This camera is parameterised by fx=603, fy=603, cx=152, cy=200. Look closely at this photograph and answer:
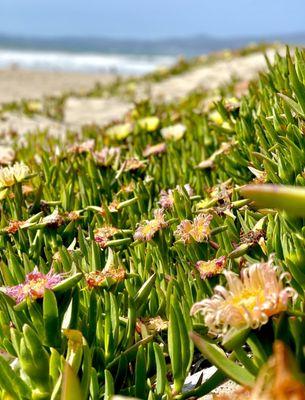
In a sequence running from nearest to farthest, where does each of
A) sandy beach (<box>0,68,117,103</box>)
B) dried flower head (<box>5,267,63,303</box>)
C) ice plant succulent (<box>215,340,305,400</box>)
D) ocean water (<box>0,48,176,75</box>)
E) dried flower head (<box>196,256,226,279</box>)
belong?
ice plant succulent (<box>215,340,305,400</box>) → dried flower head (<box>5,267,63,303</box>) → dried flower head (<box>196,256,226,279</box>) → sandy beach (<box>0,68,117,103</box>) → ocean water (<box>0,48,176,75</box>)

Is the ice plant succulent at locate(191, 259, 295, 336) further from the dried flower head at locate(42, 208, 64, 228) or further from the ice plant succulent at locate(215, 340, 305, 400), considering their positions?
the dried flower head at locate(42, 208, 64, 228)

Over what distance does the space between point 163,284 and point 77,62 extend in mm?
32899

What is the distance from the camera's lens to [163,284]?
142cm

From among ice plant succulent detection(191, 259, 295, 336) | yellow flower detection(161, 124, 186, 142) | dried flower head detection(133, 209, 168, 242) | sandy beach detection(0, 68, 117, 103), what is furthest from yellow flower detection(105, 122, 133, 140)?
sandy beach detection(0, 68, 117, 103)

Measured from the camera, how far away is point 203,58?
13758mm

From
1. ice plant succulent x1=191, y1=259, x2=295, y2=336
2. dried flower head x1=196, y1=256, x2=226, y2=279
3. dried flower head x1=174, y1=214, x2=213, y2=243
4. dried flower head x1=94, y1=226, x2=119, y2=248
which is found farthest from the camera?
dried flower head x1=94, y1=226, x2=119, y2=248

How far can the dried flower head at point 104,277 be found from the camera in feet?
4.22

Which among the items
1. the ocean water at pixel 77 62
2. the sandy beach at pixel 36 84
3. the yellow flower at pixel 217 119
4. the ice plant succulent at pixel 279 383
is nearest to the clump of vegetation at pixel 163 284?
the ice plant succulent at pixel 279 383

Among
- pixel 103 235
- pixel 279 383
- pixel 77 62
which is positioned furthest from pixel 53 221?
pixel 77 62

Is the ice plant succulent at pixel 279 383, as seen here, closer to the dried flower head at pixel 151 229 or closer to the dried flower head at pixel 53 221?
the dried flower head at pixel 151 229

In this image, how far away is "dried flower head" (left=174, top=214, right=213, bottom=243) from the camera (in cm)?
139

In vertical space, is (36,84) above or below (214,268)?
below

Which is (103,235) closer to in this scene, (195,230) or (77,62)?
(195,230)

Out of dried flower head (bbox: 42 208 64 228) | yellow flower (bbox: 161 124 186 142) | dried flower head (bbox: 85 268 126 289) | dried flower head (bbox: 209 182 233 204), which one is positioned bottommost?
dried flower head (bbox: 42 208 64 228)
